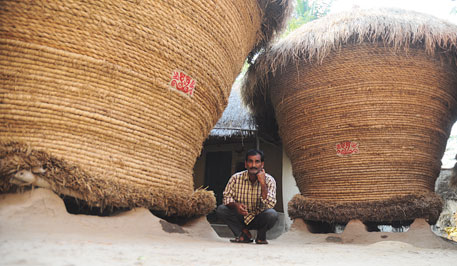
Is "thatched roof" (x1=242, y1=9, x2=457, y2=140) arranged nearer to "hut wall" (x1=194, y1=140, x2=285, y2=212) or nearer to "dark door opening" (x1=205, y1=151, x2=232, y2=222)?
"hut wall" (x1=194, y1=140, x2=285, y2=212)

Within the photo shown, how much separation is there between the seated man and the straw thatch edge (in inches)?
18.9

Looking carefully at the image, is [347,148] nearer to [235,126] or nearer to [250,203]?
[250,203]

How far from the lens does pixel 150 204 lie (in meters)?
1.96

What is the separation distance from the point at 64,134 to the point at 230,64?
1337 mm

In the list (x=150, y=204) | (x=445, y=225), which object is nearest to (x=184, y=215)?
(x=150, y=204)

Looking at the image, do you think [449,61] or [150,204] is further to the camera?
[449,61]

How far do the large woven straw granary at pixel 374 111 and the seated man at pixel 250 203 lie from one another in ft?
2.84

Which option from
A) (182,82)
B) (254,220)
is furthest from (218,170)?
(182,82)

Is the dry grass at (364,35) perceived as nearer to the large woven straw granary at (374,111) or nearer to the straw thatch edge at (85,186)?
the large woven straw granary at (374,111)

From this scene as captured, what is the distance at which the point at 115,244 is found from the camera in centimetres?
136

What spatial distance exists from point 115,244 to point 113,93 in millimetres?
841

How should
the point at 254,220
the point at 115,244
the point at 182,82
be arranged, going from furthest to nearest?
the point at 254,220 < the point at 182,82 < the point at 115,244

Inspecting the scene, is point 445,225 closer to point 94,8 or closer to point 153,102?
point 153,102

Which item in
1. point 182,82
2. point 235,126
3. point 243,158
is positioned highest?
point 235,126
